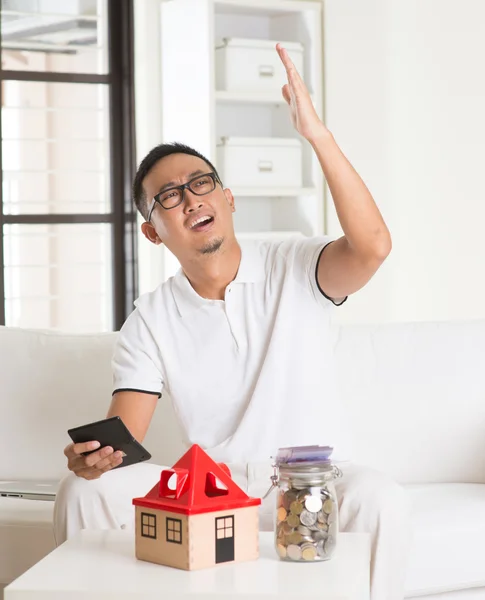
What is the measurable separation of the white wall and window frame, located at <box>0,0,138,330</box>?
83cm

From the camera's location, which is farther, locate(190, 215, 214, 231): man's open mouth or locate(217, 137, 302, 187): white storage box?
locate(217, 137, 302, 187): white storage box

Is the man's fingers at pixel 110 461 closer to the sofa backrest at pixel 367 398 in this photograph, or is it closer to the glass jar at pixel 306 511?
the glass jar at pixel 306 511

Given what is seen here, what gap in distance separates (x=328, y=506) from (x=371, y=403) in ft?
3.60

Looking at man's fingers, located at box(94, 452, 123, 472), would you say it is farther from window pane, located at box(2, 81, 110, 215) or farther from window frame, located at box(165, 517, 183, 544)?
window pane, located at box(2, 81, 110, 215)

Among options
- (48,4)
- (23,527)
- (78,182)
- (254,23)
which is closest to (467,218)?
(254,23)

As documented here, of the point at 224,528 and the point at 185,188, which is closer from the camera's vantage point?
the point at 224,528

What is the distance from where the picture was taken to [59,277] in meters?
4.41

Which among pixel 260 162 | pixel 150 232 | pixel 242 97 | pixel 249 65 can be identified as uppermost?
pixel 249 65

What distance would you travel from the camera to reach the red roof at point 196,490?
1.59 m

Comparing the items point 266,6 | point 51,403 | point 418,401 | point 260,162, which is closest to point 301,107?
point 418,401

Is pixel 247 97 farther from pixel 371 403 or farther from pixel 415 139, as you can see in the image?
pixel 371 403

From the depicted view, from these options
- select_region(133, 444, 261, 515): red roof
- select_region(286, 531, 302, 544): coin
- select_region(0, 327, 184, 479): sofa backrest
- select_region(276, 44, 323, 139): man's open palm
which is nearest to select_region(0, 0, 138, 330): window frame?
select_region(0, 327, 184, 479): sofa backrest

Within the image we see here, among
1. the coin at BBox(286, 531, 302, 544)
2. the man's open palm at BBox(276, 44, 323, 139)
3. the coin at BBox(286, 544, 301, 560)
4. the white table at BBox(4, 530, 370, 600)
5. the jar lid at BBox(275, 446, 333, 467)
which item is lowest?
the white table at BBox(4, 530, 370, 600)

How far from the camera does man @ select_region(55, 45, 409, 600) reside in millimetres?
2223
